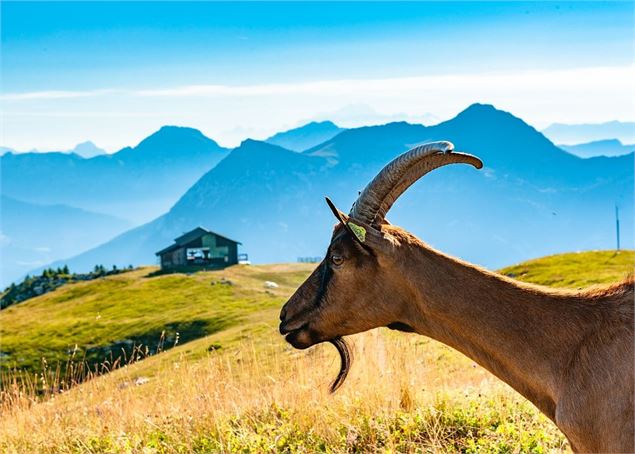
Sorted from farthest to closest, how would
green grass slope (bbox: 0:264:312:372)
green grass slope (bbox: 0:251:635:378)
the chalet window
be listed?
the chalet window → green grass slope (bbox: 0:264:312:372) → green grass slope (bbox: 0:251:635:378)

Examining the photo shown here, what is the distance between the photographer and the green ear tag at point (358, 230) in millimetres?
7395

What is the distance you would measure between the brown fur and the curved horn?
0.77ft

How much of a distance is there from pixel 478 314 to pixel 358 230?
1402 millimetres

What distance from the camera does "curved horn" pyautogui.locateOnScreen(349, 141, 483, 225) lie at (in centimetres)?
759

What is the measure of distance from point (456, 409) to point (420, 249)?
180 inches

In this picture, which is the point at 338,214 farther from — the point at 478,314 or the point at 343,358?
the point at 343,358

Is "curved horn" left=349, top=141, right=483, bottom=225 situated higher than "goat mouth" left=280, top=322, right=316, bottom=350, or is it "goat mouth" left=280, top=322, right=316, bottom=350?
"curved horn" left=349, top=141, right=483, bottom=225

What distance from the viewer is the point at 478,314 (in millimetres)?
7223

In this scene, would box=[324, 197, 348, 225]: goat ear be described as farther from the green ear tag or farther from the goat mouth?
the goat mouth

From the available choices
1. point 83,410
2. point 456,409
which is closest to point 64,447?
point 83,410

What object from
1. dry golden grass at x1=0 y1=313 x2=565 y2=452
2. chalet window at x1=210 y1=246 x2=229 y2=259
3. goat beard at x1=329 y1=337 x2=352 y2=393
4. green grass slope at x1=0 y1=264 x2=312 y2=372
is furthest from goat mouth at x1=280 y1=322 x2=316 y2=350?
chalet window at x1=210 y1=246 x2=229 y2=259

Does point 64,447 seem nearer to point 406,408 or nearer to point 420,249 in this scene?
point 406,408

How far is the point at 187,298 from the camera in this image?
3346 inches

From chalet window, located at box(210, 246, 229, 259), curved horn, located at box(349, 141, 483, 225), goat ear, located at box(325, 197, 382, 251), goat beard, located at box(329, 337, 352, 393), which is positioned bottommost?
goat beard, located at box(329, 337, 352, 393)
